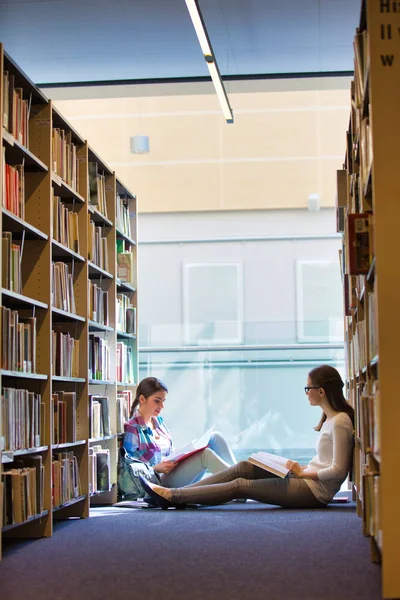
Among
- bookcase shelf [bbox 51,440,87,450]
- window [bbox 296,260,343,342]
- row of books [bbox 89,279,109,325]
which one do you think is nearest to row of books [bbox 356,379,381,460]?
bookcase shelf [bbox 51,440,87,450]

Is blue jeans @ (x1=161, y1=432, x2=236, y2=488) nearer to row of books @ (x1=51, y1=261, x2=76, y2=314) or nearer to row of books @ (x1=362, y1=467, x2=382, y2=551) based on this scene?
row of books @ (x1=51, y1=261, x2=76, y2=314)

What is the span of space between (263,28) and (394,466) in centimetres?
472

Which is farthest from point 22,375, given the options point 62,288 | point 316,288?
point 316,288

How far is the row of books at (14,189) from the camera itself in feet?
15.3

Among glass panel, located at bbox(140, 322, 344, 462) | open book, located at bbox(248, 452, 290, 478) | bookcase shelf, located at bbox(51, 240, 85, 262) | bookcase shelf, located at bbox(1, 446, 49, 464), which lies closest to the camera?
bookcase shelf, located at bbox(1, 446, 49, 464)

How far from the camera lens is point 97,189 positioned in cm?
Result: 682

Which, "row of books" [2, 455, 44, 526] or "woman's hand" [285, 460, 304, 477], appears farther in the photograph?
"woman's hand" [285, 460, 304, 477]

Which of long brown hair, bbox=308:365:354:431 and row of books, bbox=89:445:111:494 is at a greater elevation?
long brown hair, bbox=308:365:354:431

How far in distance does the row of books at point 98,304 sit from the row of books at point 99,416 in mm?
587

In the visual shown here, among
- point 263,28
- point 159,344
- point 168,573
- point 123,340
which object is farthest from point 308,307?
point 168,573

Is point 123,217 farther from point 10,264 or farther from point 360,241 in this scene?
point 360,241

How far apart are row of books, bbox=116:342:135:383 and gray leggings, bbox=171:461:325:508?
1500 millimetres

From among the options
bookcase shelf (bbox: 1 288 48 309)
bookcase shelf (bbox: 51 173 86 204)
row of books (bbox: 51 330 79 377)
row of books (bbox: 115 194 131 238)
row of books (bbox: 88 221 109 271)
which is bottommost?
row of books (bbox: 51 330 79 377)

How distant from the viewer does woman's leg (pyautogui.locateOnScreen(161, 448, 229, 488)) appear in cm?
702
